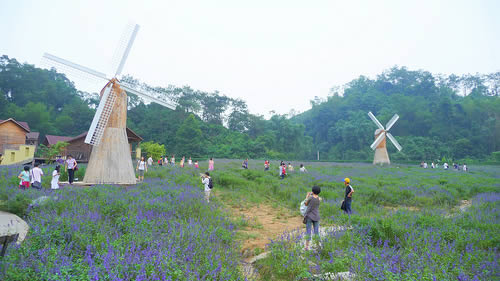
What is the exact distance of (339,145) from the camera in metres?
81.2

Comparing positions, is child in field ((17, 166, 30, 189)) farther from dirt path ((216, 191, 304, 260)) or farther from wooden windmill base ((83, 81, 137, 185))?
dirt path ((216, 191, 304, 260))

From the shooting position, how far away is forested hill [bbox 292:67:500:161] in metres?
66.8

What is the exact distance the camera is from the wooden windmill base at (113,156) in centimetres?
1435

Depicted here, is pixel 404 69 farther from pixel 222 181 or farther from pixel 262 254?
pixel 262 254

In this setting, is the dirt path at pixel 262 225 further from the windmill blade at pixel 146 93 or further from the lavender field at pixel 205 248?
the windmill blade at pixel 146 93

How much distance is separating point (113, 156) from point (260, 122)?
198ft

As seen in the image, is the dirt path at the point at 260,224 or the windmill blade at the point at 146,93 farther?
the windmill blade at the point at 146,93

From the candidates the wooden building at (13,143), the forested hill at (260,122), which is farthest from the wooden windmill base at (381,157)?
the wooden building at (13,143)

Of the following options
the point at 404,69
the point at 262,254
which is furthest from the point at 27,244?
the point at 404,69

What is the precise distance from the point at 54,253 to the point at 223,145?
56.3 meters

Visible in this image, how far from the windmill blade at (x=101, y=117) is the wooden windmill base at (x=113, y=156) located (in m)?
0.20

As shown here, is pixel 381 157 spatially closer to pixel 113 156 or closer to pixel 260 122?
pixel 260 122

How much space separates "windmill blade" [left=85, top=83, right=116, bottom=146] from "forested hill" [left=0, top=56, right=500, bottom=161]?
38519 mm

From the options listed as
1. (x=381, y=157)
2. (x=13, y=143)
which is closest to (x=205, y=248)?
(x=13, y=143)
